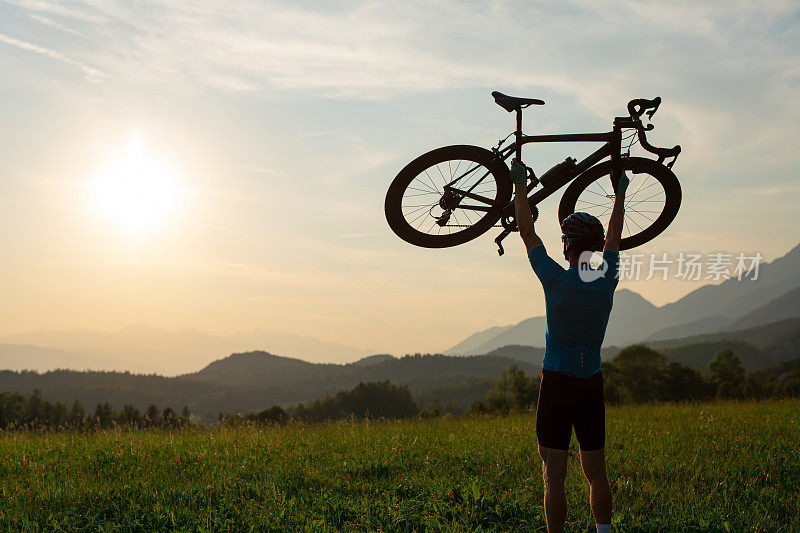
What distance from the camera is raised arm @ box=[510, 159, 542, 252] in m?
5.27

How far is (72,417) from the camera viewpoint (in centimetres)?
7550

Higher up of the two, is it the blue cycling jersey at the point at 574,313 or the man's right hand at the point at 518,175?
the man's right hand at the point at 518,175

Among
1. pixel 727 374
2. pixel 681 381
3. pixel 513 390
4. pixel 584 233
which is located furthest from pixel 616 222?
pixel 727 374

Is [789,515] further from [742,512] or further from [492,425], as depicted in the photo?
[492,425]

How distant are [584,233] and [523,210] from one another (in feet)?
1.95

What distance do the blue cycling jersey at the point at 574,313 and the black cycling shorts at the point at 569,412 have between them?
98mm

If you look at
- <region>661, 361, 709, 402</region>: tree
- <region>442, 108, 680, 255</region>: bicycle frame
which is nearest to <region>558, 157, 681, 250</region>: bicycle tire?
<region>442, 108, 680, 255</region>: bicycle frame

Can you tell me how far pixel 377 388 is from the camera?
305 feet

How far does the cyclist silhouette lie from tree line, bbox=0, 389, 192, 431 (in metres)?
10.9

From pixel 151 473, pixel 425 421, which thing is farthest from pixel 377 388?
pixel 151 473

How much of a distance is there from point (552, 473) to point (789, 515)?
472cm

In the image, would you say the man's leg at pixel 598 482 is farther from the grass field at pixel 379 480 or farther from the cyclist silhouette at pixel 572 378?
the grass field at pixel 379 480

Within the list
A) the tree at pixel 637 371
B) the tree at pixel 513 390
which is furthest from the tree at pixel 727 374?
the tree at pixel 513 390

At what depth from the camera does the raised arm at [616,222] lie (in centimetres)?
541
